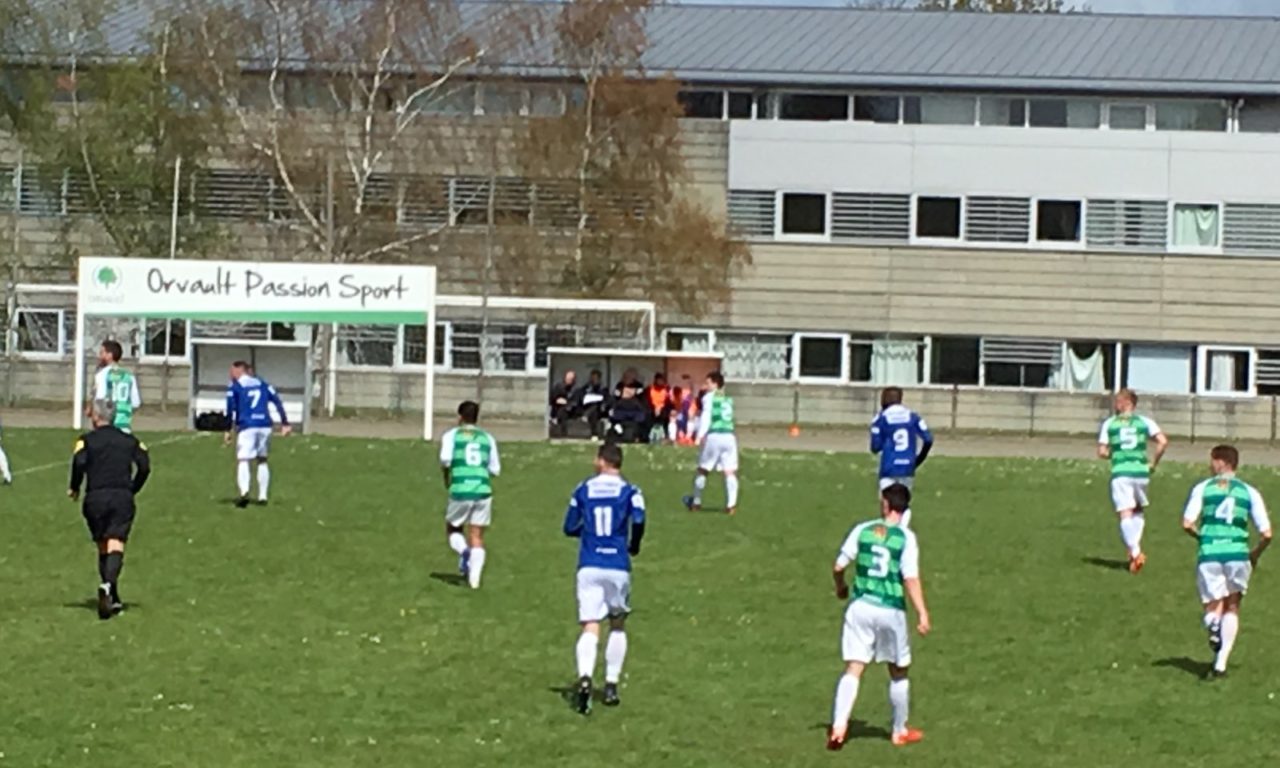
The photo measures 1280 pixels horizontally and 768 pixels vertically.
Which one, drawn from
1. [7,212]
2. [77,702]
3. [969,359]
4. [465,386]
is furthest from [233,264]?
[77,702]

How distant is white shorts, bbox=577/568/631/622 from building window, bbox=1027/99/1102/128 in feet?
164

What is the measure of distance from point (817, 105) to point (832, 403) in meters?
9.11

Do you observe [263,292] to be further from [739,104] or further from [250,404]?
[739,104]

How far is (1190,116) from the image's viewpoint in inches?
2488

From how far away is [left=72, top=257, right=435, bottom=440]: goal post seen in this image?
4719 centimetres

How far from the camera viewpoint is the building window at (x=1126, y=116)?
208ft

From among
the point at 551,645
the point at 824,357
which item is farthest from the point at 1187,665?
the point at 824,357

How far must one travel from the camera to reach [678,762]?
45.8 ft

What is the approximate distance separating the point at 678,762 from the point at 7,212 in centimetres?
5312

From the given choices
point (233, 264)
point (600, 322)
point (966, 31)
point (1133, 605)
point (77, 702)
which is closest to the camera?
point (77, 702)

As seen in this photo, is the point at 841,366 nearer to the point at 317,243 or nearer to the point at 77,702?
the point at 317,243

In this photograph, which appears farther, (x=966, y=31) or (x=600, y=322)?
(x=966, y=31)

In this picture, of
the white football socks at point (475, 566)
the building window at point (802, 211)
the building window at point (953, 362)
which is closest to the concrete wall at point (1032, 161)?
the building window at point (802, 211)

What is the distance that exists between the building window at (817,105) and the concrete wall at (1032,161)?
1.12m
